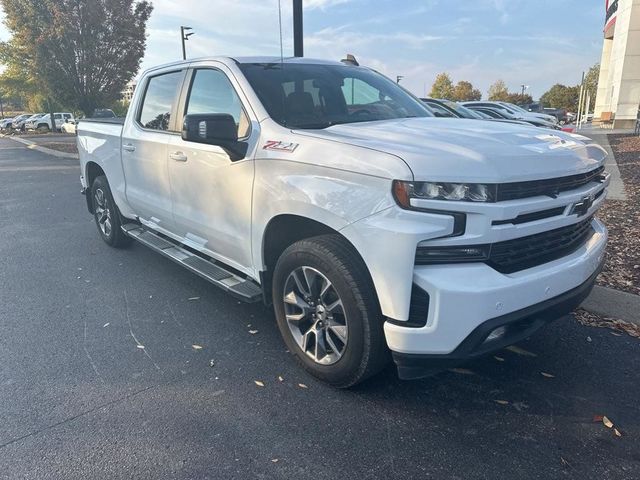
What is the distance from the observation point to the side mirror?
3092 millimetres

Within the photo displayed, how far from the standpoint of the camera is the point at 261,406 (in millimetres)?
2891

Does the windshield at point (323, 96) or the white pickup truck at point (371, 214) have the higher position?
the windshield at point (323, 96)

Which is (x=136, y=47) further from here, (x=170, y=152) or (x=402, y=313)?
(x=402, y=313)

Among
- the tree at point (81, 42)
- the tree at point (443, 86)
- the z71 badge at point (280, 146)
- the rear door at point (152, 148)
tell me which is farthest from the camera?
the tree at point (443, 86)

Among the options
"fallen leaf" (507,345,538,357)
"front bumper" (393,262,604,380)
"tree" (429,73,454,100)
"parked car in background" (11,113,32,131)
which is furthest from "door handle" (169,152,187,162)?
"tree" (429,73,454,100)

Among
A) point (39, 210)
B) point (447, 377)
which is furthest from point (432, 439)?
point (39, 210)

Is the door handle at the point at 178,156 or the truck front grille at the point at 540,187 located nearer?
the truck front grille at the point at 540,187

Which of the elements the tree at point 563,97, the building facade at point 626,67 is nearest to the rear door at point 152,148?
the building facade at point 626,67

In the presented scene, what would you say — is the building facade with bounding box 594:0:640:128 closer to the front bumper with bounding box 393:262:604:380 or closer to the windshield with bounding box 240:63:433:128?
the windshield with bounding box 240:63:433:128

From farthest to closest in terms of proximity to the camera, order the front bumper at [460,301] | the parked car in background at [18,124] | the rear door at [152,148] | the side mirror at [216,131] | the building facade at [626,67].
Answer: the parked car in background at [18,124] < the building facade at [626,67] < the rear door at [152,148] < the side mirror at [216,131] < the front bumper at [460,301]

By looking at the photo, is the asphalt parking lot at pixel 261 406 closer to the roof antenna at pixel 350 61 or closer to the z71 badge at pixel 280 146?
the z71 badge at pixel 280 146

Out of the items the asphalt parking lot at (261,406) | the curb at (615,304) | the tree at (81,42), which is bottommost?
the asphalt parking lot at (261,406)

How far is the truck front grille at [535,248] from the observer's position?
2459mm

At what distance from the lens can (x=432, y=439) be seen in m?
2.58
